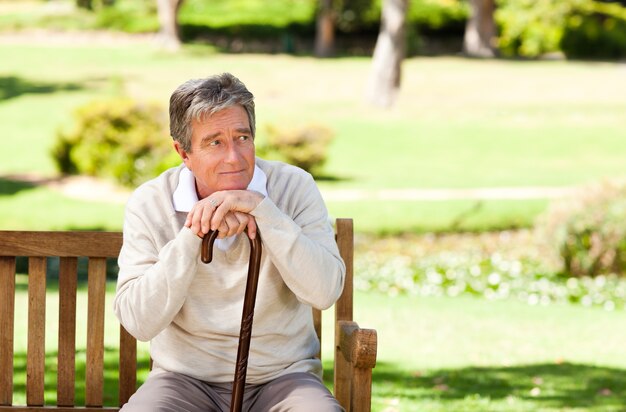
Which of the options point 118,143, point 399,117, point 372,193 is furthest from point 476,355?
point 399,117

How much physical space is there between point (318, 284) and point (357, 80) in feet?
100

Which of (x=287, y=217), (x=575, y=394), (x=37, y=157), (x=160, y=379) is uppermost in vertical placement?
(x=287, y=217)

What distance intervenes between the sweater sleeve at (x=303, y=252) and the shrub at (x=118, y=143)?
1312 centimetres

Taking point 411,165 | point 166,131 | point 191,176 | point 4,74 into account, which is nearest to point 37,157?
point 166,131

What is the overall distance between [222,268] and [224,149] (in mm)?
349

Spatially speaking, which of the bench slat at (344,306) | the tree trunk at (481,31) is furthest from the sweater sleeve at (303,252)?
the tree trunk at (481,31)

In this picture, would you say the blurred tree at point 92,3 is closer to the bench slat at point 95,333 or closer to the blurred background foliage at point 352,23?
the blurred background foliage at point 352,23

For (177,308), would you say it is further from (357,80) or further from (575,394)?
(357,80)

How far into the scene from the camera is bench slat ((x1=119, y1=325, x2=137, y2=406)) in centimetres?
347

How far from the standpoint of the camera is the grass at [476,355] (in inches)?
224

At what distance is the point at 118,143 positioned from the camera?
18.0m

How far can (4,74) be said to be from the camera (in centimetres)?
3300

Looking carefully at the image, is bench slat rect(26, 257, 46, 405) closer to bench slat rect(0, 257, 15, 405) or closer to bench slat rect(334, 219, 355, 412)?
bench slat rect(0, 257, 15, 405)

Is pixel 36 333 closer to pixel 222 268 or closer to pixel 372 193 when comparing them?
pixel 222 268
